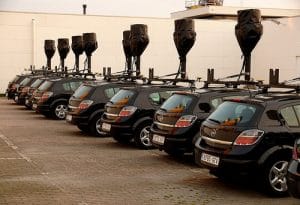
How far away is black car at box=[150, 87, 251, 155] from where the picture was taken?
1092cm

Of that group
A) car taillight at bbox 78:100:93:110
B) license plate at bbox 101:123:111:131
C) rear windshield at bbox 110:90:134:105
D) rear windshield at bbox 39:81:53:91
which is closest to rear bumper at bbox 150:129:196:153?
rear windshield at bbox 110:90:134:105

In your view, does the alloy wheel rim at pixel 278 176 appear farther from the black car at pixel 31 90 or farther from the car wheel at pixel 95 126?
the black car at pixel 31 90

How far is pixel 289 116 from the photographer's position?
28.9ft

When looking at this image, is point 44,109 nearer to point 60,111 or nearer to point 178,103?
point 60,111

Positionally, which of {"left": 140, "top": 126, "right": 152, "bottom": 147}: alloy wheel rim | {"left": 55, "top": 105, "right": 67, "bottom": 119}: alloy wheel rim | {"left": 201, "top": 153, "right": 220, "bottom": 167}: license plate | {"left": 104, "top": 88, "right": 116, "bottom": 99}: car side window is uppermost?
{"left": 104, "top": 88, "right": 116, "bottom": 99}: car side window

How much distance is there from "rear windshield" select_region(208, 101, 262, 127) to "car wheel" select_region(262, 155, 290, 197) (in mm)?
612

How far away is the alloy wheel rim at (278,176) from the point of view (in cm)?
847

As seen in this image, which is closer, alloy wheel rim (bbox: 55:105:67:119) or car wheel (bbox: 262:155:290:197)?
car wheel (bbox: 262:155:290:197)

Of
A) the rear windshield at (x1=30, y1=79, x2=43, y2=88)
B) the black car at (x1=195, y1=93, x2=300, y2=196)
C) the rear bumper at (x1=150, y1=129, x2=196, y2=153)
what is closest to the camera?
the black car at (x1=195, y1=93, x2=300, y2=196)

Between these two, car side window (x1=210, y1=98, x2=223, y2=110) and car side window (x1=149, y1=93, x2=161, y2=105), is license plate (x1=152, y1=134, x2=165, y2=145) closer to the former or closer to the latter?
car side window (x1=210, y1=98, x2=223, y2=110)

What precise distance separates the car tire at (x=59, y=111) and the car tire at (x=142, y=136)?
24.8ft

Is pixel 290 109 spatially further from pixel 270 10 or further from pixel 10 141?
pixel 270 10

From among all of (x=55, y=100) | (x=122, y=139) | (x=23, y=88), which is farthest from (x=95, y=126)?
(x=23, y=88)

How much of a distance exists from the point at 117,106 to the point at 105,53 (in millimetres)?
27048
